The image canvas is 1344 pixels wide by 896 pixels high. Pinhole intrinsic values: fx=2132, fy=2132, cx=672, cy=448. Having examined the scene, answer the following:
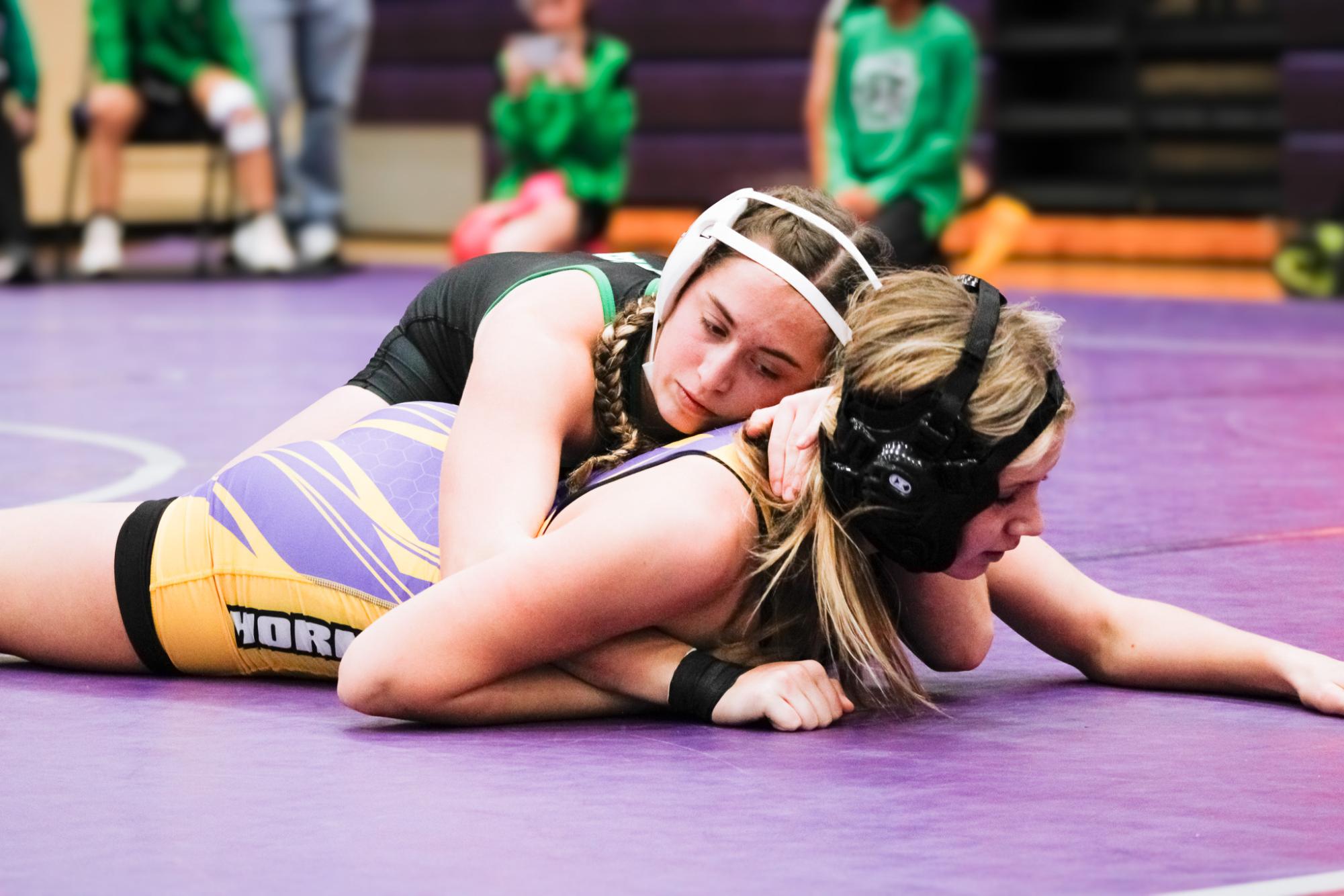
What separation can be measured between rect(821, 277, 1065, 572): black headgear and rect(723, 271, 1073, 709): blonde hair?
1 centimetres

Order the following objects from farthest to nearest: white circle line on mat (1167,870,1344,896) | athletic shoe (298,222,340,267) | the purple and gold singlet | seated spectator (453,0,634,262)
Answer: athletic shoe (298,222,340,267)
seated spectator (453,0,634,262)
the purple and gold singlet
white circle line on mat (1167,870,1344,896)

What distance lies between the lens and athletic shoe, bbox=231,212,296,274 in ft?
28.2

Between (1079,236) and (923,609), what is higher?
(923,609)

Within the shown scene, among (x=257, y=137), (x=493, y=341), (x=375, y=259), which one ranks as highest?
(x=493, y=341)

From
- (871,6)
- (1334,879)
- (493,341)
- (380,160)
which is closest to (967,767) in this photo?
(1334,879)

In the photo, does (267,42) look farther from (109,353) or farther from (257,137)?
(109,353)

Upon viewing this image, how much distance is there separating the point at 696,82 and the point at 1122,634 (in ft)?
25.9

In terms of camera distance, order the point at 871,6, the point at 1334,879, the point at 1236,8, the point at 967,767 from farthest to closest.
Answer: the point at 1236,8
the point at 871,6
the point at 967,767
the point at 1334,879

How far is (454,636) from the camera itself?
79.8 inches

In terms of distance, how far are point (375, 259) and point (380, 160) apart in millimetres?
1500

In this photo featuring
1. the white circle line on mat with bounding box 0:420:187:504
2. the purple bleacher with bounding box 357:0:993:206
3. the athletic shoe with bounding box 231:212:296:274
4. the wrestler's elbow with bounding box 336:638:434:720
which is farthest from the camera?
the purple bleacher with bounding box 357:0:993:206

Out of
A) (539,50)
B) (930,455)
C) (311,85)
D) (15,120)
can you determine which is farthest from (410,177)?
(930,455)

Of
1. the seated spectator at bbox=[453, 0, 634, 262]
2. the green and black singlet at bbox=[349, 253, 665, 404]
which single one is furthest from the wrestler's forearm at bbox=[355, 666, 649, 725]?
the seated spectator at bbox=[453, 0, 634, 262]

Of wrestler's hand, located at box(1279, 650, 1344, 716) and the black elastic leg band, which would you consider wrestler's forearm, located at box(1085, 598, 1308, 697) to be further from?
the black elastic leg band
